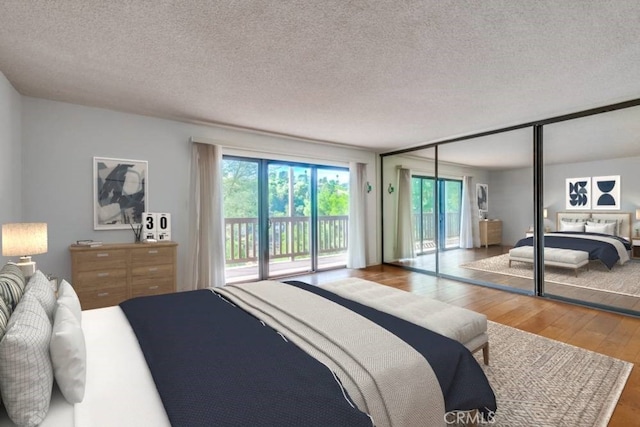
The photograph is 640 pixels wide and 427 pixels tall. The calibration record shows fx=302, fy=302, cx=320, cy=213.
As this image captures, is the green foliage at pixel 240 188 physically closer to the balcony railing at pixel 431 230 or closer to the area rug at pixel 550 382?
the balcony railing at pixel 431 230

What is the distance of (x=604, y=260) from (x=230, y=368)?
14.5 ft

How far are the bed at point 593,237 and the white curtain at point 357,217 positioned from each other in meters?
2.96

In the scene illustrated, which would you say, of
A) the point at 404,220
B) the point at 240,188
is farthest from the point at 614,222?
the point at 240,188

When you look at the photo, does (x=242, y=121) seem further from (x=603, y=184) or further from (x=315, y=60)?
(x=603, y=184)

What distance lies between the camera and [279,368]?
1.22 m

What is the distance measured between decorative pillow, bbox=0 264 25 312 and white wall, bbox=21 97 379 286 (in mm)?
2153

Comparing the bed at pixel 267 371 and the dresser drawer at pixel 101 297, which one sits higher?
the bed at pixel 267 371

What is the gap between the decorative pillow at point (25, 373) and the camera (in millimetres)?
938

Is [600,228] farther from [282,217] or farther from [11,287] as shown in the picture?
[11,287]

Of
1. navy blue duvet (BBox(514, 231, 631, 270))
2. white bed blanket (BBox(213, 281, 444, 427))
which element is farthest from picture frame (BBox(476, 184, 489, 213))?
white bed blanket (BBox(213, 281, 444, 427))

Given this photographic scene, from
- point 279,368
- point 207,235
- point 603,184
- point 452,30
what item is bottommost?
point 279,368

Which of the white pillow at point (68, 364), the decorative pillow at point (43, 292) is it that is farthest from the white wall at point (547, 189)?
the decorative pillow at point (43, 292)

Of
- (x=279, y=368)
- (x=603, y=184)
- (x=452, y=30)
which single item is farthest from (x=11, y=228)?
(x=603, y=184)

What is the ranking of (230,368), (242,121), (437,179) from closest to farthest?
1. (230,368)
2. (242,121)
3. (437,179)
